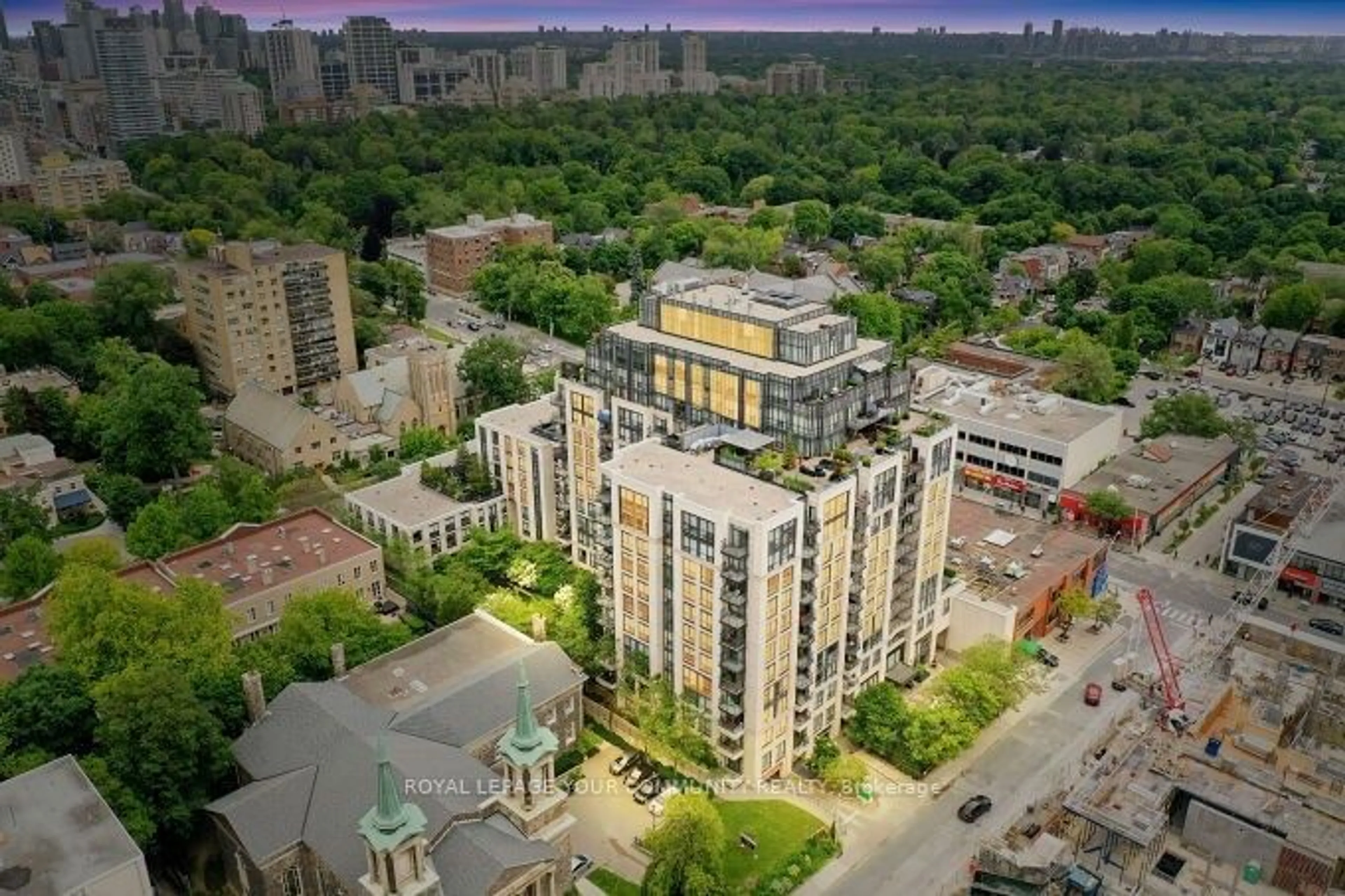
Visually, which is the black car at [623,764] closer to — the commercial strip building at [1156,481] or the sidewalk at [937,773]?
the sidewalk at [937,773]

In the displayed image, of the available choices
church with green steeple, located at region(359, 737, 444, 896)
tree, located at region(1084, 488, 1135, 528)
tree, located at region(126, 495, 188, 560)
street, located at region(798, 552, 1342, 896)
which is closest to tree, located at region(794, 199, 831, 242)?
tree, located at region(1084, 488, 1135, 528)

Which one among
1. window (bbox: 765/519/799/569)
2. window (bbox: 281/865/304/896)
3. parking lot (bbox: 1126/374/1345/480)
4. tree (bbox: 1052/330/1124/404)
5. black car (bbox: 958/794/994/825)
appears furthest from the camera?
tree (bbox: 1052/330/1124/404)

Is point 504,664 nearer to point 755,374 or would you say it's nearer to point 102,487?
point 755,374

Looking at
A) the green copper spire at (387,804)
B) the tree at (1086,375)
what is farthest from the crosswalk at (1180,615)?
the green copper spire at (387,804)

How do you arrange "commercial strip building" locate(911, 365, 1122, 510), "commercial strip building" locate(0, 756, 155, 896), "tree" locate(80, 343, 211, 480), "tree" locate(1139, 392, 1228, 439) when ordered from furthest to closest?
1. "tree" locate(1139, 392, 1228, 439)
2. "tree" locate(80, 343, 211, 480)
3. "commercial strip building" locate(911, 365, 1122, 510)
4. "commercial strip building" locate(0, 756, 155, 896)

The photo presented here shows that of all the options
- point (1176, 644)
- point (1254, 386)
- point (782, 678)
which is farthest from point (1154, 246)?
point (782, 678)

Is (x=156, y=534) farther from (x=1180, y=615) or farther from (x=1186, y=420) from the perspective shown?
(x=1186, y=420)

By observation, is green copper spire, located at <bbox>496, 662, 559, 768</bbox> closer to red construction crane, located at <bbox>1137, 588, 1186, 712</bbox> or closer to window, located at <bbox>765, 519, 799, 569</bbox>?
window, located at <bbox>765, 519, 799, 569</bbox>
